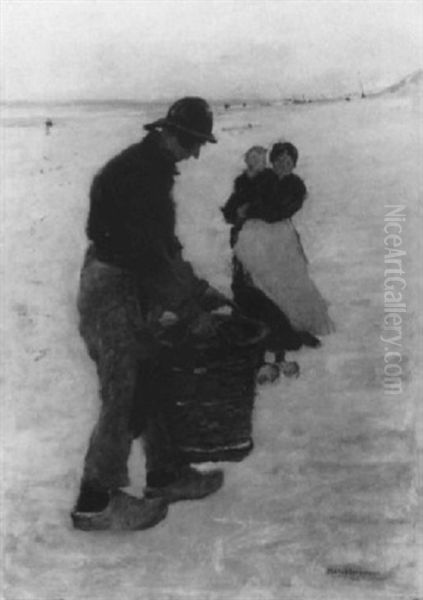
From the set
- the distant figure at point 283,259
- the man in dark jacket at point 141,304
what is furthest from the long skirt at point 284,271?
the man in dark jacket at point 141,304

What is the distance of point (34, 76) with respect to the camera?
1949mm

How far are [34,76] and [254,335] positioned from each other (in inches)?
26.8

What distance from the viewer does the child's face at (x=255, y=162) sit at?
1.90 metres

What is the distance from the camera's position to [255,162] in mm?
1899

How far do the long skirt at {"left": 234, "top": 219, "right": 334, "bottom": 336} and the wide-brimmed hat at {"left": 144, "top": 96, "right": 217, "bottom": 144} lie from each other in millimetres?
200

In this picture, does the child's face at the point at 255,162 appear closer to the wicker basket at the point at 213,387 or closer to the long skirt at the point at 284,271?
the long skirt at the point at 284,271

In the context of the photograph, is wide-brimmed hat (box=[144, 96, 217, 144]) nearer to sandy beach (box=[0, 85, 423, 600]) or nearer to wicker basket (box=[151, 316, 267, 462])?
sandy beach (box=[0, 85, 423, 600])

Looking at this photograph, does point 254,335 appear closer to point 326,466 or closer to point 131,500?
point 326,466

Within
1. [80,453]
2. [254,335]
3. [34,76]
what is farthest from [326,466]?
[34,76]

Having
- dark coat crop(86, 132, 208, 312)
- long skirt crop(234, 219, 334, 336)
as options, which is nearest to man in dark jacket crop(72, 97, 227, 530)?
dark coat crop(86, 132, 208, 312)

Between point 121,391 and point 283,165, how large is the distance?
54 cm

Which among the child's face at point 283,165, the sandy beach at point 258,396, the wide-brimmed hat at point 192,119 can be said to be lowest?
the sandy beach at point 258,396

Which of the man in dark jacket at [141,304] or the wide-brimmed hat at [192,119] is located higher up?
the wide-brimmed hat at [192,119]

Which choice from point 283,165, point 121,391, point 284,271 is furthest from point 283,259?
point 121,391
